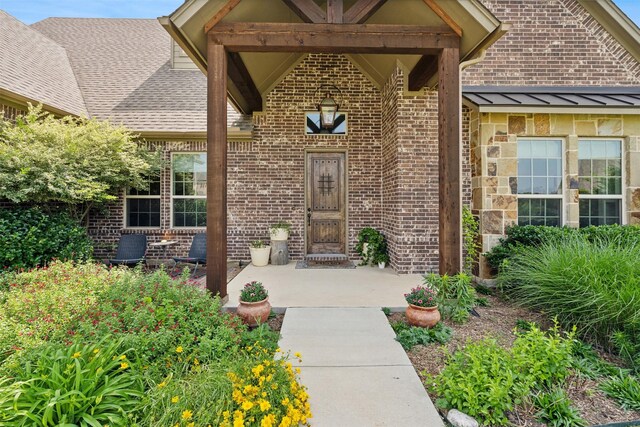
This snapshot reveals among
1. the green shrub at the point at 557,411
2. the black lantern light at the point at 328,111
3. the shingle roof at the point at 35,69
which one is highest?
the shingle roof at the point at 35,69

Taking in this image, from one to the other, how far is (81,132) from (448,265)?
669 centimetres

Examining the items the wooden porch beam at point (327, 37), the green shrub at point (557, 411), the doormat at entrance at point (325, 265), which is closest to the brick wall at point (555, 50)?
the wooden porch beam at point (327, 37)

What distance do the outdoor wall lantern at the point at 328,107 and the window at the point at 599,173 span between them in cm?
444

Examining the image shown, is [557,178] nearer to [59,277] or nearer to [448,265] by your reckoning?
[448,265]

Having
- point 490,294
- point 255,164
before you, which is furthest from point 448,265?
point 255,164

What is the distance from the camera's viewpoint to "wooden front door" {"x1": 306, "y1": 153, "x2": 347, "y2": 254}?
7145 millimetres

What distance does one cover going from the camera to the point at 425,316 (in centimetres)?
328

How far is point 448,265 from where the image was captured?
12.8ft

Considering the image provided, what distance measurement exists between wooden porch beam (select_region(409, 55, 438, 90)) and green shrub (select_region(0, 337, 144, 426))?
5170 millimetres

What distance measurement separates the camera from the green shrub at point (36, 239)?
491 cm

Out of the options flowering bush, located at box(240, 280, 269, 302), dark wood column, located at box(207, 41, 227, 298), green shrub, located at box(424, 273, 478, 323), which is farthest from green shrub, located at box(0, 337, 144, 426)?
green shrub, located at box(424, 273, 478, 323)

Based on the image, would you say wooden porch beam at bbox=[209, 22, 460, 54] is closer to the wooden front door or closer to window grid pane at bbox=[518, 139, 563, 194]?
window grid pane at bbox=[518, 139, 563, 194]

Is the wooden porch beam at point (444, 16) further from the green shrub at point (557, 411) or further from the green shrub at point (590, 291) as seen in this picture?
the green shrub at point (557, 411)

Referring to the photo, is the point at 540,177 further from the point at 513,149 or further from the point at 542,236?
the point at 542,236
